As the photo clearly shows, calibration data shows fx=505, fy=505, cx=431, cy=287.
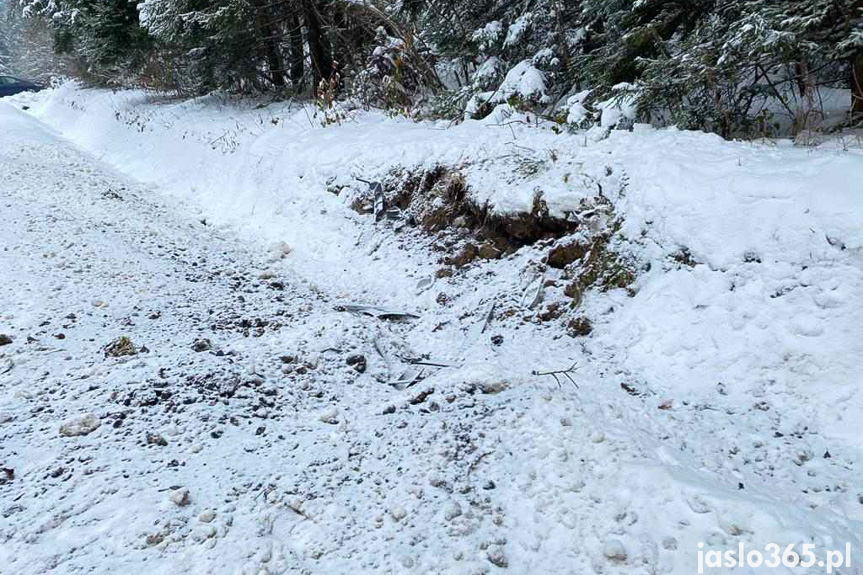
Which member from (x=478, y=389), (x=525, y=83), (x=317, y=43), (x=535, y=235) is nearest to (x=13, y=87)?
(x=317, y=43)

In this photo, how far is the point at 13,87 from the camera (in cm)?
2612

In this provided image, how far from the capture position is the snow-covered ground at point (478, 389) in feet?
7.41

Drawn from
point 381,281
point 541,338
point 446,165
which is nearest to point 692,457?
point 541,338

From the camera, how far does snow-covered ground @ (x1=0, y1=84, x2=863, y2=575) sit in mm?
2258

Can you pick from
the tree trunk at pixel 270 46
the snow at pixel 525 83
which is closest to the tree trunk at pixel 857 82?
the snow at pixel 525 83

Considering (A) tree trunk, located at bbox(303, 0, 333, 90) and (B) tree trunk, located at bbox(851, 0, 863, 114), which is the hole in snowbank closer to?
(B) tree trunk, located at bbox(851, 0, 863, 114)

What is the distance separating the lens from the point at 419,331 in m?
4.22

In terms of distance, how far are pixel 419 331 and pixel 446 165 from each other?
2.30 metres

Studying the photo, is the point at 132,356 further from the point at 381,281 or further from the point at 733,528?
the point at 733,528

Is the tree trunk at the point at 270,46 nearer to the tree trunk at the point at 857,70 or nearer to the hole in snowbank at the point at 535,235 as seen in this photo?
the hole in snowbank at the point at 535,235

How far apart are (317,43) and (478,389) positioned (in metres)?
9.50

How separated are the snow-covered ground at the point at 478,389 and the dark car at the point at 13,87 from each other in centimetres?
2797

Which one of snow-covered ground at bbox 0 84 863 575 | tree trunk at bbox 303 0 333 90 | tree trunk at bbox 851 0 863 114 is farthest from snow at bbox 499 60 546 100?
tree trunk at bbox 303 0 333 90

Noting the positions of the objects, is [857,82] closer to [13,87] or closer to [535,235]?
[535,235]
